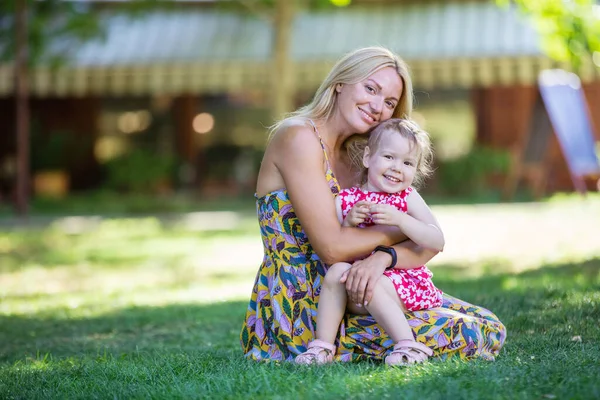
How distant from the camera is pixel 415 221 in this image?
4160 millimetres

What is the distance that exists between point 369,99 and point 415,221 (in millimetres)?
643

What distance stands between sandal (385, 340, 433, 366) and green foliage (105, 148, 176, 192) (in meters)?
15.5

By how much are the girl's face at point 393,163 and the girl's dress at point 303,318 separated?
26cm

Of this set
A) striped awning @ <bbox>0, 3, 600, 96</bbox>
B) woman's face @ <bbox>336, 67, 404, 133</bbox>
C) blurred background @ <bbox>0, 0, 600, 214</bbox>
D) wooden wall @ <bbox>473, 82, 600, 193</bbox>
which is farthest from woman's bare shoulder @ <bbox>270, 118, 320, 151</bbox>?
wooden wall @ <bbox>473, 82, 600, 193</bbox>

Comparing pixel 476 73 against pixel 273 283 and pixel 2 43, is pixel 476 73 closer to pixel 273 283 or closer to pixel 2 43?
pixel 2 43

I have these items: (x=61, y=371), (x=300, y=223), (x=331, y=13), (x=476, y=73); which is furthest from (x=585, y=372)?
(x=331, y=13)

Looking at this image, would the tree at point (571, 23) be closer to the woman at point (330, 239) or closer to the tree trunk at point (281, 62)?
the woman at point (330, 239)

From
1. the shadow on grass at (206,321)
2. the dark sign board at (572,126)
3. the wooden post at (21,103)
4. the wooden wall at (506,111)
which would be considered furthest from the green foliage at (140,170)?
the shadow on grass at (206,321)

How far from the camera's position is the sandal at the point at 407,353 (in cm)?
399

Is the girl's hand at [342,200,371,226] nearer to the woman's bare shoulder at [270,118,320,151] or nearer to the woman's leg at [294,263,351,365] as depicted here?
A: the woman's leg at [294,263,351,365]

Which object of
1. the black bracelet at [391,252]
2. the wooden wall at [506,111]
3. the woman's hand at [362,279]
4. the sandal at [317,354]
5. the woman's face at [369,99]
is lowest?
the wooden wall at [506,111]

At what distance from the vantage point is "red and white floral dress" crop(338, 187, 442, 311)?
13.7ft

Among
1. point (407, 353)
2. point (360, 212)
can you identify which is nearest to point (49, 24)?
point (360, 212)

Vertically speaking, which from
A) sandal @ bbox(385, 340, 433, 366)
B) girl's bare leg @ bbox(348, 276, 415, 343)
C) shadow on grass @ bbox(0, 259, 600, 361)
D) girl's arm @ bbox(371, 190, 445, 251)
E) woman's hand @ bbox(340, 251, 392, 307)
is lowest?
shadow on grass @ bbox(0, 259, 600, 361)
